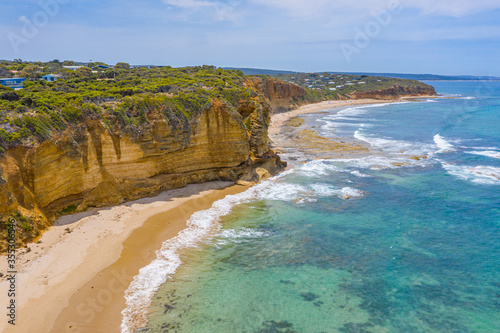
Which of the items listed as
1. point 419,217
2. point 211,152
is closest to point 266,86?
point 211,152

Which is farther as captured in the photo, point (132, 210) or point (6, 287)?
point (132, 210)

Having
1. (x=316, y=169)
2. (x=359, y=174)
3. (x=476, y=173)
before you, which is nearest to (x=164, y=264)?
(x=316, y=169)

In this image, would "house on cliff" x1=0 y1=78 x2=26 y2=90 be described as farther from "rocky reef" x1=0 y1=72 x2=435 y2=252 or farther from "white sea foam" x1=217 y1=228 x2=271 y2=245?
"white sea foam" x1=217 y1=228 x2=271 y2=245

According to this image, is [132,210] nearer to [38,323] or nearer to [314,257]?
[38,323]

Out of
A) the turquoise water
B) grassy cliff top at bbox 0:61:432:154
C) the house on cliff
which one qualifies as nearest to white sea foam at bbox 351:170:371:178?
the turquoise water

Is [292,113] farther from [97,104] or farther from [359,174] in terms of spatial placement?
[97,104]

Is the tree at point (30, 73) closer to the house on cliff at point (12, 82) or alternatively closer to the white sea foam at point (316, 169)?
the house on cliff at point (12, 82)

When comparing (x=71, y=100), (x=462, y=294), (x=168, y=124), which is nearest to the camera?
(x=462, y=294)
